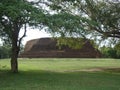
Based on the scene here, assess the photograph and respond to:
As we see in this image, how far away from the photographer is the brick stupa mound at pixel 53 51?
73.6 m

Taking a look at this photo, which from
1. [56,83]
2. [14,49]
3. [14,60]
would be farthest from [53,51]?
[56,83]

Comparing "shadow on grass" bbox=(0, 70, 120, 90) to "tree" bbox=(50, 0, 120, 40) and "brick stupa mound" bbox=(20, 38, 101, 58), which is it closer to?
"tree" bbox=(50, 0, 120, 40)

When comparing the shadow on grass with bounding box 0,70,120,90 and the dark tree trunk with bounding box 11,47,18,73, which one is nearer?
the shadow on grass with bounding box 0,70,120,90

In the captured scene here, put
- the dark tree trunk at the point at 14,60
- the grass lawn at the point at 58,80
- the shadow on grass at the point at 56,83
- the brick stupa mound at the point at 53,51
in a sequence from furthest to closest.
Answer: the brick stupa mound at the point at 53,51
the dark tree trunk at the point at 14,60
the grass lawn at the point at 58,80
the shadow on grass at the point at 56,83

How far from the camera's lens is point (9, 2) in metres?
17.5

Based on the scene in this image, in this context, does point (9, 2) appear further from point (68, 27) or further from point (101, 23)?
point (101, 23)

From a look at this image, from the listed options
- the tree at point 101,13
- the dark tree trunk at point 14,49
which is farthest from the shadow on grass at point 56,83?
the tree at point 101,13

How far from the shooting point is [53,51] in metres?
74.9

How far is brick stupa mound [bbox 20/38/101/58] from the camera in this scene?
73625mm

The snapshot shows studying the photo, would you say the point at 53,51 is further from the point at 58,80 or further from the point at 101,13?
the point at 58,80

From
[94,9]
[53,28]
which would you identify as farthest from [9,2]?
[94,9]

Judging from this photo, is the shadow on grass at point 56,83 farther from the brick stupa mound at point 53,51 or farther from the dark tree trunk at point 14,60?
the brick stupa mound at point 53,51

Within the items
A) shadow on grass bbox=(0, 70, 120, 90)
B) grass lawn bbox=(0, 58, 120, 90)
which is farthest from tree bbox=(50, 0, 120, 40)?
shadow on grass bbox=(0, 70, 120, 90)

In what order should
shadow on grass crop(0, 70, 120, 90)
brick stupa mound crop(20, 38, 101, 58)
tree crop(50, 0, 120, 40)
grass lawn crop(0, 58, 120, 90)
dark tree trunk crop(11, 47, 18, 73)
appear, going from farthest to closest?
brick stupa mound crop(20, 38, 101, 58)
tree crop(50, 0, 120, 40)
dark tree trunk crop(11, 47, 18, 73)
grass lawn crop(0, 58, 120, 90)
shadow on grass crop(0, 70, 120, 90)
